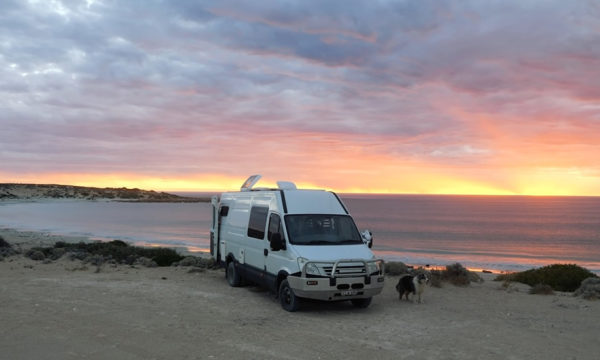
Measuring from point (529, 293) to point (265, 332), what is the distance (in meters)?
9.39

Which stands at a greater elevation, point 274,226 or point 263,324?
point 274,226

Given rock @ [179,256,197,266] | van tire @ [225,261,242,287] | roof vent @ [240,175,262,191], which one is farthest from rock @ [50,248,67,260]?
roof vent @ [240,175,262,191]

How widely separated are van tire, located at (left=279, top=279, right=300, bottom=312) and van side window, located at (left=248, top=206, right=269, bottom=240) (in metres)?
1.60

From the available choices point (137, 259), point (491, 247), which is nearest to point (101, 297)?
point (137, 259)

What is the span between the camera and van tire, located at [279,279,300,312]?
11.1m

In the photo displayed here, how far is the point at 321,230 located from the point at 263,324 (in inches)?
112

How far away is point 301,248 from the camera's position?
1120 cm

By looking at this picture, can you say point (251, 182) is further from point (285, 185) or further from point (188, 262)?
point (188, 262)

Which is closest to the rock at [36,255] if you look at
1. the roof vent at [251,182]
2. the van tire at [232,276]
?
the van tire at [232,276]

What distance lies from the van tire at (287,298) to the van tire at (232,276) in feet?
10.1

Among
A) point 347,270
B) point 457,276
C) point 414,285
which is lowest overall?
point 457,276

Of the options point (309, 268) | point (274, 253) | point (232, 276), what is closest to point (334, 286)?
point (309, 268)

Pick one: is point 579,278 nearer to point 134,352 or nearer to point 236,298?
point 236,298

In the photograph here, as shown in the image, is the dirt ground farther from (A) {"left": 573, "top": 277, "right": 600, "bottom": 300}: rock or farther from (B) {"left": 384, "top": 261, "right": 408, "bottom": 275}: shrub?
(B) {"left": 384, "top": 261, "right": 408, "bottom": 275}: shrub
